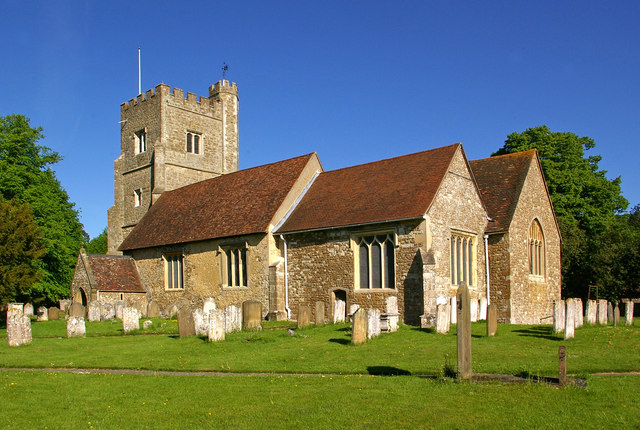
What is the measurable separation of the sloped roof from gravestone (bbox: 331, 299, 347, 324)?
19.9ft

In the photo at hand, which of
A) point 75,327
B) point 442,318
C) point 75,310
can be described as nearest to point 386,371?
point 442,318

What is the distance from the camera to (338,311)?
22.3 m

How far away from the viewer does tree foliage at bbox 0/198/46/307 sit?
25.0 meters

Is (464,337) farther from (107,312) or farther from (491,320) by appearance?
(107,312)

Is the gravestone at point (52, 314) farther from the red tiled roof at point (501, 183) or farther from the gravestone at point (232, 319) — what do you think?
the red tiled roof at point (501, 183)

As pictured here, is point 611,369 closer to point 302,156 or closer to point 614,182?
point 302,156

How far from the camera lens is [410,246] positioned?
74.1ft

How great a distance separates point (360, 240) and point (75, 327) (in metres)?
11.0

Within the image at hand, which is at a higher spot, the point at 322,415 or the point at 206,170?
the point at 206,170

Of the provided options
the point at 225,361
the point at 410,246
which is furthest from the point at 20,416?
the point at 410,246

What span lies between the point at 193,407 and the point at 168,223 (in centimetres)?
2573

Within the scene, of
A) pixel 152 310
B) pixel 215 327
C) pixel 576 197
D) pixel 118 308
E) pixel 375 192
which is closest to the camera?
pixel 215 327

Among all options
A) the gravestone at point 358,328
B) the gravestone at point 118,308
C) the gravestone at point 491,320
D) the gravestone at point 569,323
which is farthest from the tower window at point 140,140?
the gravestone at point 569,323

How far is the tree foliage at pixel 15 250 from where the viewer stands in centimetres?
2497
